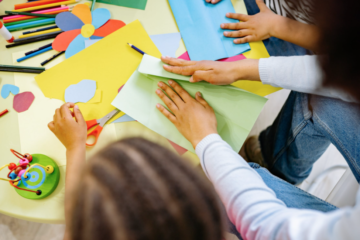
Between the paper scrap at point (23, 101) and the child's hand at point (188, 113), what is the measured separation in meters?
0.32

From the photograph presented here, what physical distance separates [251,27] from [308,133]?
0.36m

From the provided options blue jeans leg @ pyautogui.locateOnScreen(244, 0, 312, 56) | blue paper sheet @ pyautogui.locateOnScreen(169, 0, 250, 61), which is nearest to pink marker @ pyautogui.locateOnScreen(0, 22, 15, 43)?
blue paper sheet @ pyautogui.locateOnScreen(169, 0, 250, 61)

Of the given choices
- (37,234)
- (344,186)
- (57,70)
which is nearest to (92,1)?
(57,70)

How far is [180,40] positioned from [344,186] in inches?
35.6

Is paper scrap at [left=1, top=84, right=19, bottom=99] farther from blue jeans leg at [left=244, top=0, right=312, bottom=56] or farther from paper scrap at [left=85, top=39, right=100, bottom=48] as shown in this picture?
blue jeans leg at [left=244, top=0, right=312, bottom=56]

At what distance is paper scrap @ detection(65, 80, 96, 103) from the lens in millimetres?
564

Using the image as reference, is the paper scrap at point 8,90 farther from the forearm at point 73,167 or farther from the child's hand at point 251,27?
the child's hand at point 251,27

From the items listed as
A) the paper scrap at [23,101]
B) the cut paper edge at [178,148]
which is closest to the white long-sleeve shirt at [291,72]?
the cut paper edge at [178,148]

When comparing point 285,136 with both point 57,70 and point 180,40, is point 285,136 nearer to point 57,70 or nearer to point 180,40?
point 180,40

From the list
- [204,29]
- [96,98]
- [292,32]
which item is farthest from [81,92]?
[292,32]

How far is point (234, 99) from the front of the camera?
0.56m

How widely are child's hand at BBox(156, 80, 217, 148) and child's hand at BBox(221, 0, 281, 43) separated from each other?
0.69 ft

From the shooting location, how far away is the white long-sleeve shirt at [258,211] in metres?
0.31

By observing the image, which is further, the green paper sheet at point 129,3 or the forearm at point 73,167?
the green paper sheet at point 129,3
